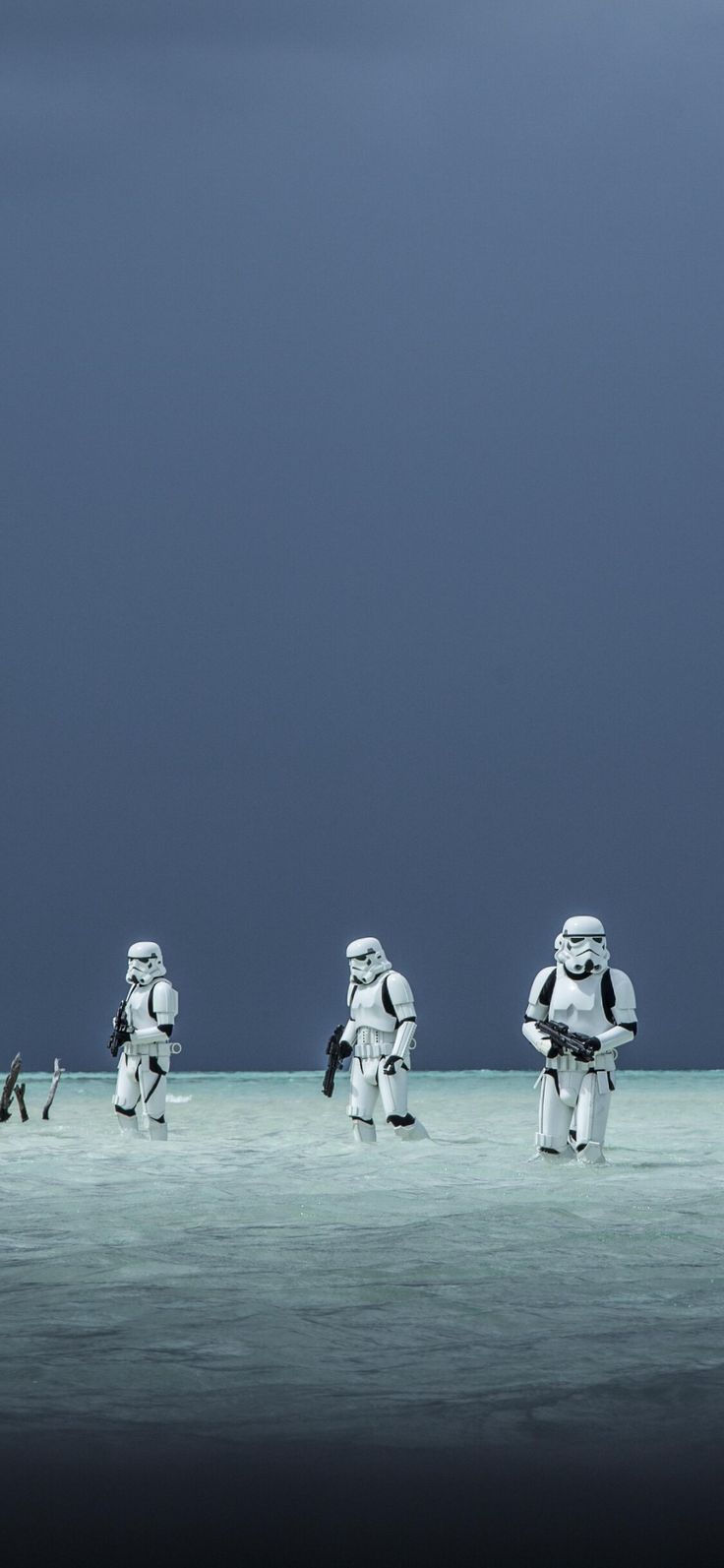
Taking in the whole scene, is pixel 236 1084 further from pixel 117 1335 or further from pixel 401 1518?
pixel 401 1518

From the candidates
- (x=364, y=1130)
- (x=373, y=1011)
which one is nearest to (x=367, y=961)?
(x=373, y=1011)

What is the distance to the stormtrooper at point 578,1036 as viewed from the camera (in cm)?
909

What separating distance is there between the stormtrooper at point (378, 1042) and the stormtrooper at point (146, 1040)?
128 cm

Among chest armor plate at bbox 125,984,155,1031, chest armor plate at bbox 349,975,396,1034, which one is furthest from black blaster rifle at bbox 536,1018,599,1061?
chest armor plate at bbox 125,984,155,1031

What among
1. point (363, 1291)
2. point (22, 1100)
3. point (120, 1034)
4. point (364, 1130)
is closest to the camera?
point (363, 1291)

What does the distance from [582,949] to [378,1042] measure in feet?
6.13

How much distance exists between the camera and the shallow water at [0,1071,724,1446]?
404 centimetres

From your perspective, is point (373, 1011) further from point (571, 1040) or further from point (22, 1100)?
point (22, 1100)

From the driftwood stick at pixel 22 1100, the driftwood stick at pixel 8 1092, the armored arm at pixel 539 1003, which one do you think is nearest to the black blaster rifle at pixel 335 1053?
the armored arm at pixel 539 1003

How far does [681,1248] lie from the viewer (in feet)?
20.9

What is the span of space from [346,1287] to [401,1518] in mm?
2312

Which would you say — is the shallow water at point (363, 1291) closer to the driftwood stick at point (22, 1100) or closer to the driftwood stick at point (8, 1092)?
the driftwood stick at point (8, 1092)

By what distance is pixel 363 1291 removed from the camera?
546 cm

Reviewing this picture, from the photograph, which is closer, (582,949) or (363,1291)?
(363,1291)
